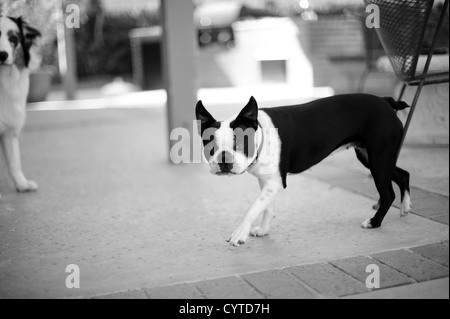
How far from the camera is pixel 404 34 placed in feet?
11.5

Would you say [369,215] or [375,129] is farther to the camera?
[369,215]

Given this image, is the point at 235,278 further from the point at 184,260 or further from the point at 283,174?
the point at 283,174

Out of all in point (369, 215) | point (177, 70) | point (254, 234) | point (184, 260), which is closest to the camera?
point (184, 260)

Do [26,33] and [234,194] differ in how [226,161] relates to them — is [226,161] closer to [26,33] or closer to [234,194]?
[234,194]

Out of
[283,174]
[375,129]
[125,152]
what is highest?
[375,129]

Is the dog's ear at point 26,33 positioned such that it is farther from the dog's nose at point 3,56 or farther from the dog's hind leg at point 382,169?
the dog's hind leg at point 382,169

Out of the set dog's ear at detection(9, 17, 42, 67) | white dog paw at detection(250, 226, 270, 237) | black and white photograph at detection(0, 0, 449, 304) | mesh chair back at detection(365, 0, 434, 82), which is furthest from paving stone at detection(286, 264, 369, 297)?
dog's ear at detection(9, 17, 42, 67)

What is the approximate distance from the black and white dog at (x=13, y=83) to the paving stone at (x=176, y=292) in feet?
7.04

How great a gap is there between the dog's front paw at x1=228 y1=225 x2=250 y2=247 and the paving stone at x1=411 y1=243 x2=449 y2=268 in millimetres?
799

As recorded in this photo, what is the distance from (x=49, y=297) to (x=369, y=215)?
73.7 inches

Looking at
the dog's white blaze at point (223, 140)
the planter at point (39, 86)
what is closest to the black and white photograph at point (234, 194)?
the dog's white blaze at point (223, 140)

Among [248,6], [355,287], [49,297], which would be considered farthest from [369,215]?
[248,6]

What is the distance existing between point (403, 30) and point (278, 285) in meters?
2.11

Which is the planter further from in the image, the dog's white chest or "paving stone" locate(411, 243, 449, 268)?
"paving stone" locate(411, 243, 449, 268)
